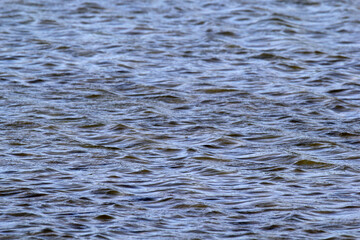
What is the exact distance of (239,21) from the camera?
11.5 m

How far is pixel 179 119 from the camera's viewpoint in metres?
7.75

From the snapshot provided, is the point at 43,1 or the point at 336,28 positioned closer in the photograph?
the point at 336,28

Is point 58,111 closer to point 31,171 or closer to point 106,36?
point 31,171

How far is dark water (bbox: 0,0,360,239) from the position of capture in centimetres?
554

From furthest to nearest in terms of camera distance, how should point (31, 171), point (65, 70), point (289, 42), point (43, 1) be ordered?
1. point (43, 1)
2. point (289, 42)
3. point (65, 70)
4. point (31, 171)

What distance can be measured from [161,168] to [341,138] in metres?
1.75

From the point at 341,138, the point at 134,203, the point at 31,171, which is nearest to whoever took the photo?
the point at 134,203

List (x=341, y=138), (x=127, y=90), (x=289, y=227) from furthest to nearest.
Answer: (x=127, y=90)
(x=341, y=138)
(x=289, y=227)

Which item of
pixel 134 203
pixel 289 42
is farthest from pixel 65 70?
pixel 134 203

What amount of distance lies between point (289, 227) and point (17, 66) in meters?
5.04

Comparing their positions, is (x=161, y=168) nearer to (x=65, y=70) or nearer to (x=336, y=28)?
(x=65, y=70)

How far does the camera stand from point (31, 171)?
6324mm

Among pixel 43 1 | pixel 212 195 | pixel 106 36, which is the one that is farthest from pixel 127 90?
pixel 43 1

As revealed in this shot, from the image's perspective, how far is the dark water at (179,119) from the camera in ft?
18.2
